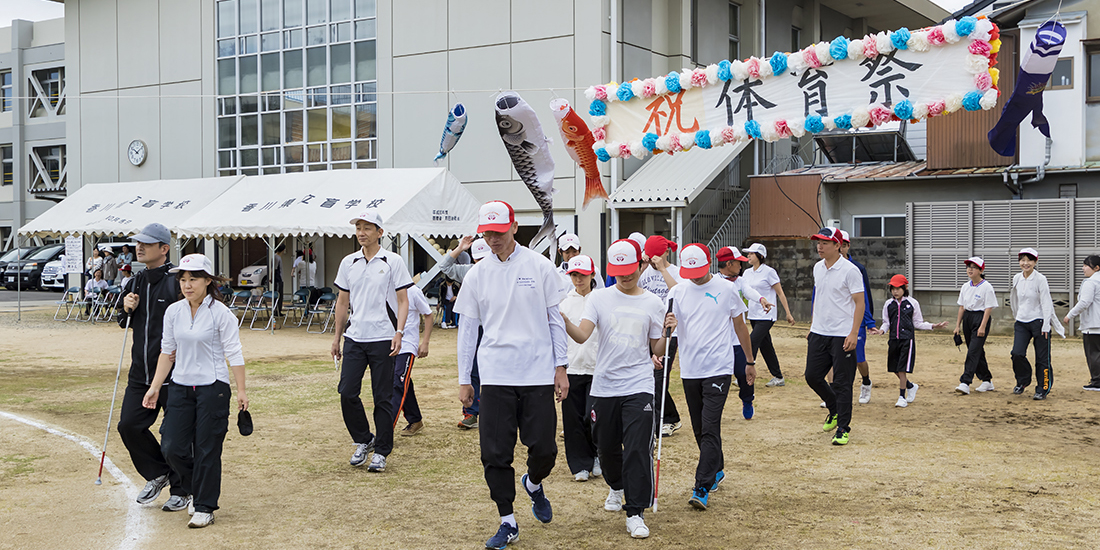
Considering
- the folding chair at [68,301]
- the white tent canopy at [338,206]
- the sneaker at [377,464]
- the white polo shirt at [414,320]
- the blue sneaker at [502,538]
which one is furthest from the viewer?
the folding chair at [68,301]

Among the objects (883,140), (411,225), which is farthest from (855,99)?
(883,140)

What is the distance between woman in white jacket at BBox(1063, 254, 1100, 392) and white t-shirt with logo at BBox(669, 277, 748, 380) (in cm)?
636

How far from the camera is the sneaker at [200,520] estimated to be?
5.49 metres

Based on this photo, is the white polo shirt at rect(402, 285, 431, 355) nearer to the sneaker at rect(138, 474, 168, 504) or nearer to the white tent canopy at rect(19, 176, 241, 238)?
the sneaker at rect(138, 474, 168, 504)

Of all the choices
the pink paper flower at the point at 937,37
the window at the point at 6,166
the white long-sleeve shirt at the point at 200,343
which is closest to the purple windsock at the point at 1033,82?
the pink paper flower at the point at 937,37

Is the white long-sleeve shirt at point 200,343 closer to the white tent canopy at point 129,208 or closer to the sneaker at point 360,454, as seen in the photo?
the sneaker at point 360,454

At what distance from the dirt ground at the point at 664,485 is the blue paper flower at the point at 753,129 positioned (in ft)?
10.7

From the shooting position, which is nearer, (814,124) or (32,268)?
(814,124)

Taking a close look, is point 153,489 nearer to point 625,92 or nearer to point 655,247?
point 655,247

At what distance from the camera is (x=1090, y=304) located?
10625 millimetres

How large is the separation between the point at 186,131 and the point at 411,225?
36.5 ft

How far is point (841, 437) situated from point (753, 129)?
199 inches

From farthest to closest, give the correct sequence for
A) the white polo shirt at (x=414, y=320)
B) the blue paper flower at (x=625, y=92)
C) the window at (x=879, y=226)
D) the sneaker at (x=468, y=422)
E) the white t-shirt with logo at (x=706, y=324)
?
1. the window at (x=879, y=226)
2. the blue paper flower at (x=625, y=92)
3. the sneaker at (x=468, y=422)
4. the white polo shirt at (x=414, y=320)
5. the white t-shirt with logo at (x=706, y=324)

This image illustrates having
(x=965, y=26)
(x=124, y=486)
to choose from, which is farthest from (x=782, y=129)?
(x=124, y=486)
